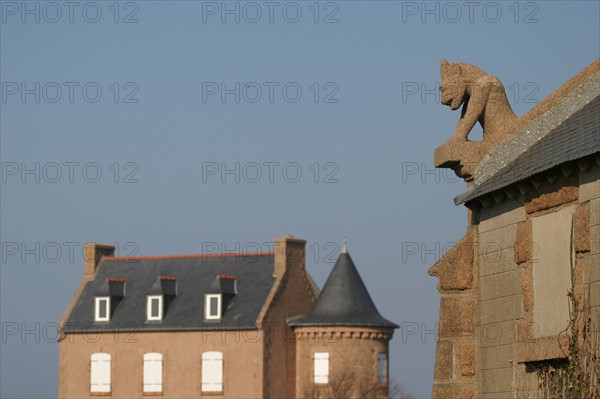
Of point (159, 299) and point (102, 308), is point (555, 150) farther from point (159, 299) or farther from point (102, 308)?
point (102, 308)

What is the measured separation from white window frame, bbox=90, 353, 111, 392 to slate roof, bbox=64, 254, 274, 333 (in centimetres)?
144

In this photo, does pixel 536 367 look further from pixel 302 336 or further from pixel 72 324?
pixel 72 324

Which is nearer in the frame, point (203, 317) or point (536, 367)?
point (536, 367)

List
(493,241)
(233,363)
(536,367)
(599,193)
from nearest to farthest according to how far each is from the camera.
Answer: (599,193) < (536,367) < (493,241) < (233,363)

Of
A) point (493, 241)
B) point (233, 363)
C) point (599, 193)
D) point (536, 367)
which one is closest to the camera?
point (599, 193)

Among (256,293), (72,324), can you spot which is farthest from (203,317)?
(72,324)

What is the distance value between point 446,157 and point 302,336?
165 ft

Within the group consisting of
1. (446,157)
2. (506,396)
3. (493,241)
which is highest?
(446,157)

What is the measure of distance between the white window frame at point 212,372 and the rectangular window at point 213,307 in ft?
5.73

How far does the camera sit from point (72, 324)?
66250 millimetres

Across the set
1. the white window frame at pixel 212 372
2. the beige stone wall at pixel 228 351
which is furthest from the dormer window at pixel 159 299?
the white window frame at pixel 212 372

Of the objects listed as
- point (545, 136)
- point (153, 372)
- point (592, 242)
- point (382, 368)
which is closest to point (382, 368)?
point (382, 368)

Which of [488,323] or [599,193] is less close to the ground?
[599,193]

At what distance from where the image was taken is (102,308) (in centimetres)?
6600
